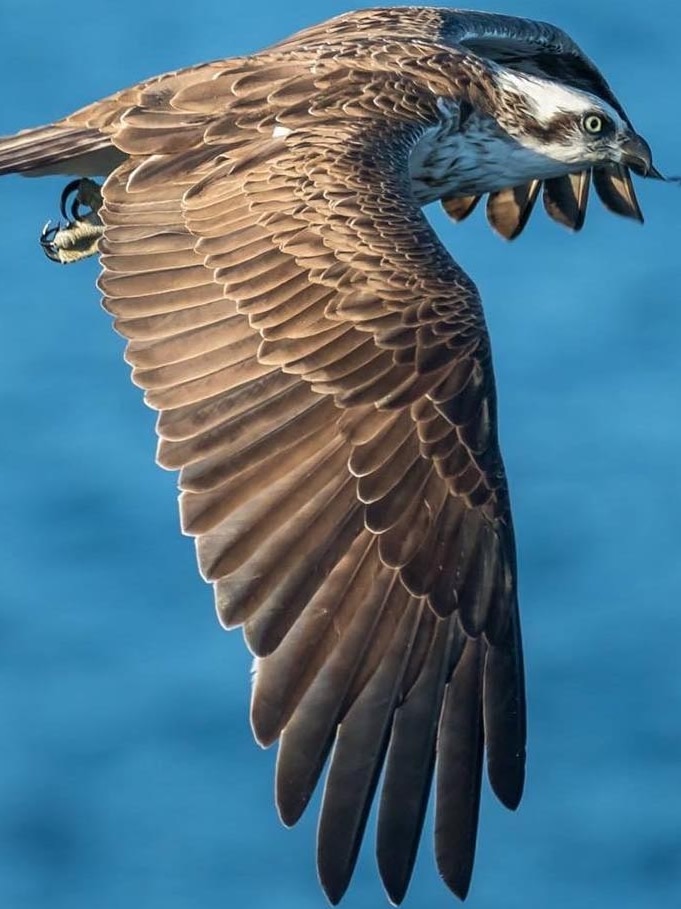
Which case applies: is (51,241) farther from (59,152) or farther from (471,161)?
(471,161)

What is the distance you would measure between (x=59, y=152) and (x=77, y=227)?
824 millimetres

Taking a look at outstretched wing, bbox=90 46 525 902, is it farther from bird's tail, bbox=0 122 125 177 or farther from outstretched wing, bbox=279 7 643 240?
outstretched wing, bbox=279 7 643 240

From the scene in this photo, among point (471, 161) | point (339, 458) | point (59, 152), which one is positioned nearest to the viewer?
point (339, 458)

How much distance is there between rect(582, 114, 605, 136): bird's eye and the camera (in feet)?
32.6

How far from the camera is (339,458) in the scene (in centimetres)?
770

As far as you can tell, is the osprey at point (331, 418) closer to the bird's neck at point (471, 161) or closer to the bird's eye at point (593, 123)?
the bird's neck at point (471, 161)

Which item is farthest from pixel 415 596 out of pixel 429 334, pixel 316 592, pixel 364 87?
pixel 364 87

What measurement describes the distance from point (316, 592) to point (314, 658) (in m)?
0.25

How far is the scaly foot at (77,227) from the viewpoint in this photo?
976 centimetres

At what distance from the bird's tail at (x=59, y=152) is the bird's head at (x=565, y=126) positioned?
1690 millimetres

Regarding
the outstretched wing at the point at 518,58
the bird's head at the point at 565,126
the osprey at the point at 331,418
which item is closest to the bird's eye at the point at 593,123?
the bird's head at the point at 565,126

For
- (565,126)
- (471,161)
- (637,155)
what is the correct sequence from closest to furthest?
(471,161)
(565,126)
(637,155)

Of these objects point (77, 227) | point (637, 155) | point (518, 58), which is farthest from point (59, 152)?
point (518, 58)

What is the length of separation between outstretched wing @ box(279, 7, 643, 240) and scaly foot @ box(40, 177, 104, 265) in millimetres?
1038
